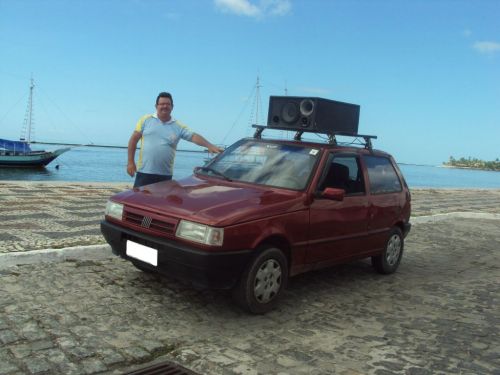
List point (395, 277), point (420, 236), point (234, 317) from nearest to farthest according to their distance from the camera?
point (234, 317), point (395, 277), point (420, 236)

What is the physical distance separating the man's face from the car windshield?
3.06 ft

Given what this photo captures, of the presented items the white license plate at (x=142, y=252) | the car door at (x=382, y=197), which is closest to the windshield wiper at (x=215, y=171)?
the white license plate at (x=142, y=252)

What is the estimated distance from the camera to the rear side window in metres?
6.15

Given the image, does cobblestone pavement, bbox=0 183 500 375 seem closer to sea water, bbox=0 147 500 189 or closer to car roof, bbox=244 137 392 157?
car roof, bbox=244 137 392 157

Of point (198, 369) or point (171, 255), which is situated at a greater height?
point (171, 255)

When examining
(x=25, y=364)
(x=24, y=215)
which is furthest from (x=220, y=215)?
(x=24, y=215)

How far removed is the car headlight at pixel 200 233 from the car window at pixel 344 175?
59.9 inches

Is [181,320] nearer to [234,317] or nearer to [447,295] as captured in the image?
[234,317]

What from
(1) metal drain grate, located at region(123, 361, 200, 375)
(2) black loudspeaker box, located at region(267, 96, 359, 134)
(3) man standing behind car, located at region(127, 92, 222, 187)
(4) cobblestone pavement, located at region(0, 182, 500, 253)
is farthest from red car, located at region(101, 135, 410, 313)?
(4) cobblestone pavement, located at region(0, 182, 500, 253)

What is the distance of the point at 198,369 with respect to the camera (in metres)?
3.43

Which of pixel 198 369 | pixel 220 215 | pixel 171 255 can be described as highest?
pixel 220 215

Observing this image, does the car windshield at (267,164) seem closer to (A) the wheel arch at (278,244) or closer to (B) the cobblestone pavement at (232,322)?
(A) the wheel arch at (278,244)

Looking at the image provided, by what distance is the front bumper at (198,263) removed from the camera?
159 inches

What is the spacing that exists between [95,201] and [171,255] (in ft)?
20.6
